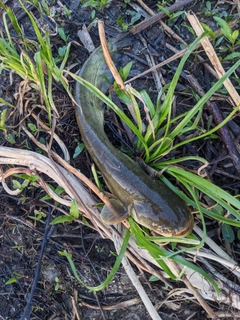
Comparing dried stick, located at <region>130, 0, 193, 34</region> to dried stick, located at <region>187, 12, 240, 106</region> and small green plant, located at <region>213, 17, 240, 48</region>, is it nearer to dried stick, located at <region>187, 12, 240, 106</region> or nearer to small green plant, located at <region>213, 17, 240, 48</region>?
small green plant, located at <region>213, 17, 240, 48</region>

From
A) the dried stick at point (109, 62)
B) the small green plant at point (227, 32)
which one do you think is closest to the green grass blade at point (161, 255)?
the dried stick at point (109, 62)

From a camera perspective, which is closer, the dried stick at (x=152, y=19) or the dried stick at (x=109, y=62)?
the dried stick at (x=109, y=62)

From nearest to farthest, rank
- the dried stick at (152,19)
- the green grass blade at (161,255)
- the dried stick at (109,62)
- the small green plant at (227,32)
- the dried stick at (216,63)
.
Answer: the green grass blade at (161,255) → the dried stick at (109,62) → the dried stick at (216,63) → the small green plant at (227,32) → the dried stick at (152,19)

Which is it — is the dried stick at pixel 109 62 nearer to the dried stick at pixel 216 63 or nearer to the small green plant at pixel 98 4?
the dried stick at pixel 216 63

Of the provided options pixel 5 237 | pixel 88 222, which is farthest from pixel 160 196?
pixel 5 237

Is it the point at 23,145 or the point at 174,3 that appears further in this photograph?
the point at 174,3

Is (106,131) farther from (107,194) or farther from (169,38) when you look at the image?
(169,38)

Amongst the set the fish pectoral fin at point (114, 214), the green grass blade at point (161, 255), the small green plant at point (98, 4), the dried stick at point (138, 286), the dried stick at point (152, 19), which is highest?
the small green plant at point (98, 4)

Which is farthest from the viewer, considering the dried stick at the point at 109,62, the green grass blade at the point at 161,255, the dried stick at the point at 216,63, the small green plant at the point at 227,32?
the small green plant at the point at 227,32
